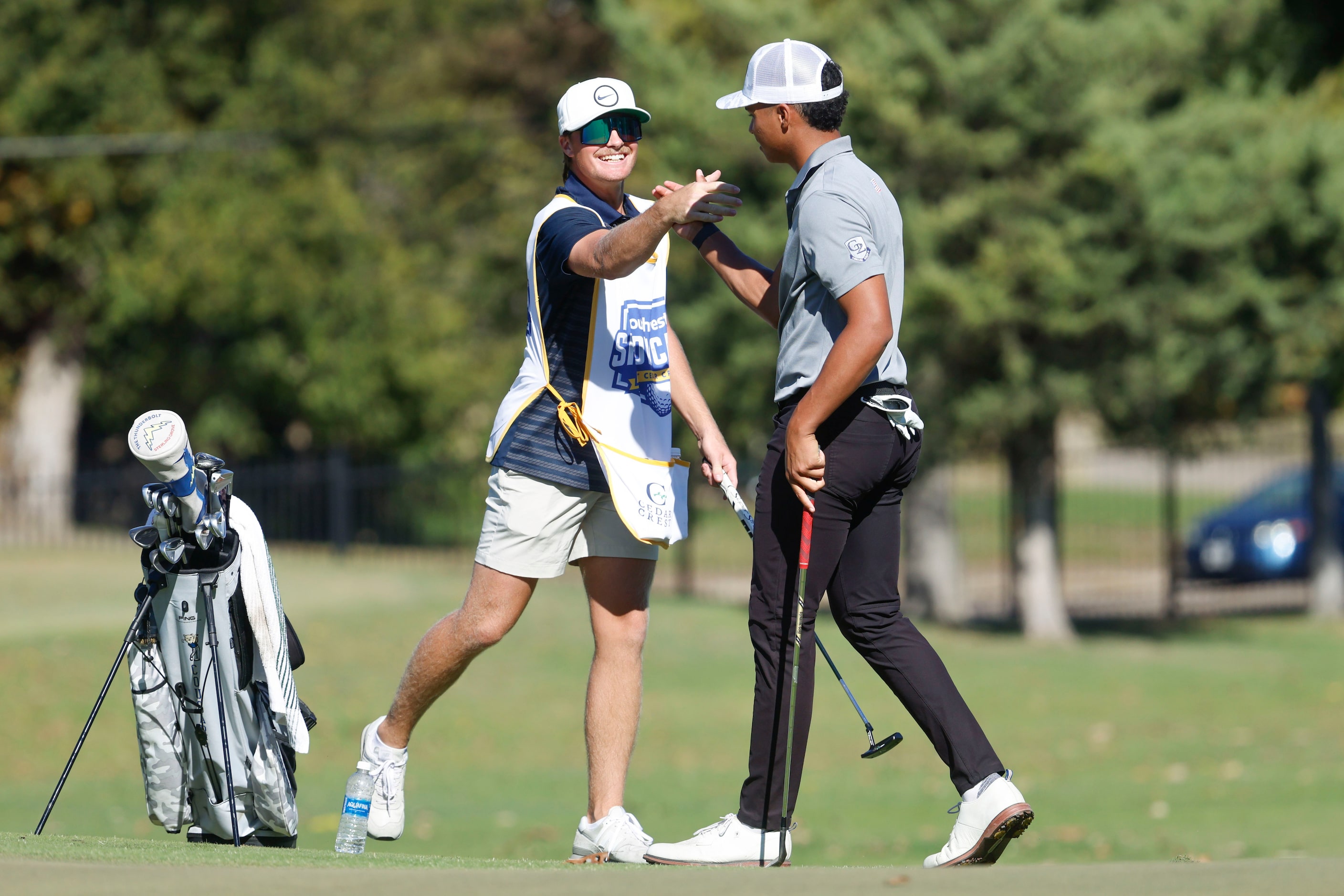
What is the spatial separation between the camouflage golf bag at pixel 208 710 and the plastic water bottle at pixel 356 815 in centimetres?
15

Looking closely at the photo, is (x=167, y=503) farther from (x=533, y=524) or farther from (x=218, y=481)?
(x=533, y=524)

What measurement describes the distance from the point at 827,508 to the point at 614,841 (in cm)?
122

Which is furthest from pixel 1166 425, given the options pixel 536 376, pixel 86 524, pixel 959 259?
pixel 86 524

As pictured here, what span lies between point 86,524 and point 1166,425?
15.4 m

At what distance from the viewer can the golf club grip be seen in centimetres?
424

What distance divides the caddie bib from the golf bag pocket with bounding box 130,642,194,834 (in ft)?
3.98

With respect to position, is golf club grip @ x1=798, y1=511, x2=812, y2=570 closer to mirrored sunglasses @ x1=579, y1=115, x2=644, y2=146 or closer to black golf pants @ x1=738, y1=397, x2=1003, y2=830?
black golf pants @ x1=738, y1=397, x2=1003, y2=830

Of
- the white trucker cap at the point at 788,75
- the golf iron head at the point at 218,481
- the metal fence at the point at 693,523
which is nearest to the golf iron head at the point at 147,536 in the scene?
the golf iron head at the point at 218,481

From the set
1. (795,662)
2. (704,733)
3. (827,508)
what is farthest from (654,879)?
(704,733)

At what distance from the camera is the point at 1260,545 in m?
19.9

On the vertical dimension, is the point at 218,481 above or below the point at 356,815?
above

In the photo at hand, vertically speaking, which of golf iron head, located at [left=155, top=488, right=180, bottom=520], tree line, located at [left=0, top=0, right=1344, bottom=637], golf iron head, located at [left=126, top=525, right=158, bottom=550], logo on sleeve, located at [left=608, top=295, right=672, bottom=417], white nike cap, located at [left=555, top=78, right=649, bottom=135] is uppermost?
tree line, located at [left=0, top=0, right=1344, bottom=637]

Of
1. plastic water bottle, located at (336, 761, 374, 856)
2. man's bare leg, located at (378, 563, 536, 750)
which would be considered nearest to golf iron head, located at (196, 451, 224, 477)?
man's bare leg, located at (378, 563, 536, 750)

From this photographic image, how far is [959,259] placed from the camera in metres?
15.4
